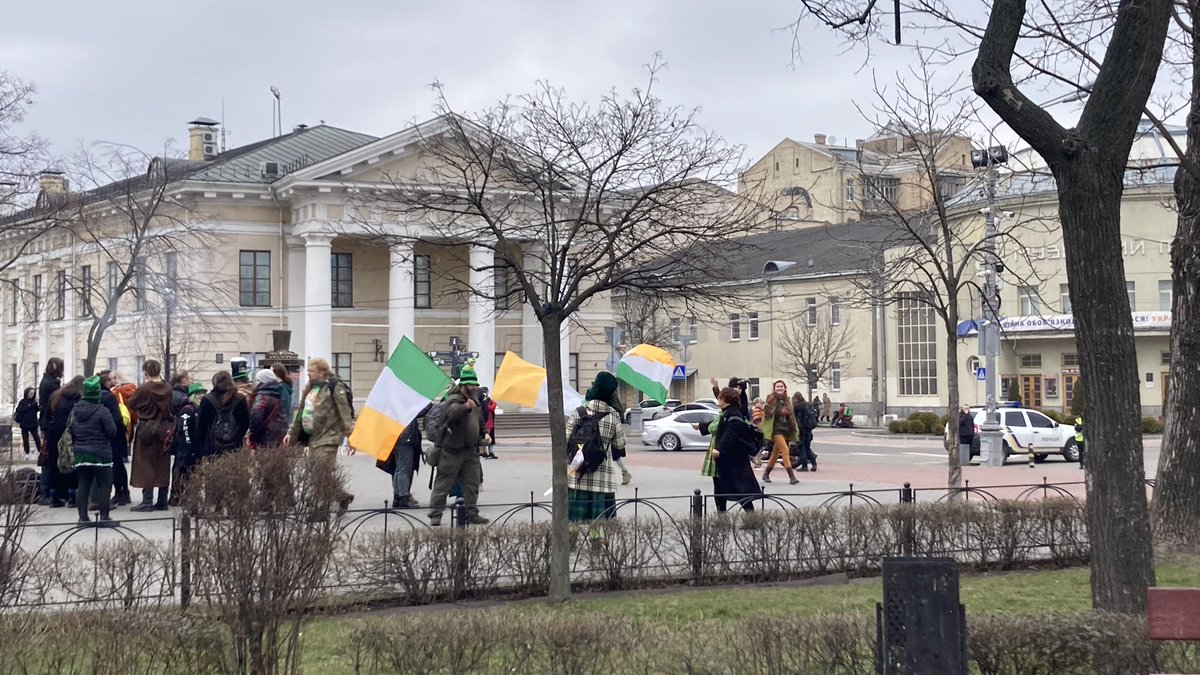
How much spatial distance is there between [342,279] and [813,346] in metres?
23.3

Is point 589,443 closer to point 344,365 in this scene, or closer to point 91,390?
point 91,390

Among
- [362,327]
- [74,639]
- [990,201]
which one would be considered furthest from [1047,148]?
[362,327]

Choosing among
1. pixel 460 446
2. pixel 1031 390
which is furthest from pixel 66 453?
pixel 1031 390

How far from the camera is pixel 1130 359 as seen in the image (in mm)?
8344

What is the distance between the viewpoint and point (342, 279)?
5291 centimetres

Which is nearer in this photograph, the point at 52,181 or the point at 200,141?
the point at 52,181

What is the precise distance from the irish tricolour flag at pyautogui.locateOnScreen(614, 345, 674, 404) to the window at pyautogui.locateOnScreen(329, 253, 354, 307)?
3721 centimetres

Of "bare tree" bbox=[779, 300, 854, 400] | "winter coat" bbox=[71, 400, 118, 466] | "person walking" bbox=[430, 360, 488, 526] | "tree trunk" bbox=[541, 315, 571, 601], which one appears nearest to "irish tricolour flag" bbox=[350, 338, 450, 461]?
"person walking" bbox=[430, 360, 488, 526]

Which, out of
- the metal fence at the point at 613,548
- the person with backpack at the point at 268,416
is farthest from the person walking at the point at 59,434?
the metal fence at the point at 613,548

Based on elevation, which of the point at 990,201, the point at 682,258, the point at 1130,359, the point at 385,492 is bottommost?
the point at 385,492

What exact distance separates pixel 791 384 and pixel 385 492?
4817cm

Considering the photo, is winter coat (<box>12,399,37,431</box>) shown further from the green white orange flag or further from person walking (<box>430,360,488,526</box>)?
person walking (<box>430,360,488,526</box>)

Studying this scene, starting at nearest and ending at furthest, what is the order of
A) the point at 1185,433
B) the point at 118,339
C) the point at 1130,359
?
the point at 1130,359, the point at 1185,433, the point at 118,339

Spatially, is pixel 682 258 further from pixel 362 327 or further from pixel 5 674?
pixel 362 327
